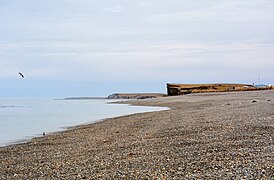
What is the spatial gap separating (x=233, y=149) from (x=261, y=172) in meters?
2.16

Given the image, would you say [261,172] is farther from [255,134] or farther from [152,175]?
[255,134]

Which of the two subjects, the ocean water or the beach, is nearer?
the beach

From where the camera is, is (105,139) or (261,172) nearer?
(261,172)

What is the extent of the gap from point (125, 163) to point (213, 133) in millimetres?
3836

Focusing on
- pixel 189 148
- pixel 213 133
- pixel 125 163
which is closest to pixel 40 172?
pixel 125 163

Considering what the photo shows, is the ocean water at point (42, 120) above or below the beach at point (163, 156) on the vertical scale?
below

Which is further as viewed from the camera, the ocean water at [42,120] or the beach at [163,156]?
the ocean water at [42,120]

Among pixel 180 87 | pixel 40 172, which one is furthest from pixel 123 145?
pixel 180 87

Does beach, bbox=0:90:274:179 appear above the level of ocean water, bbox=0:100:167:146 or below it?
above

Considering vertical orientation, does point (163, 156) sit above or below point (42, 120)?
above

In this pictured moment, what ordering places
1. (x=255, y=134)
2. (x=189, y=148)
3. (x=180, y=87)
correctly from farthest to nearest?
(x=180, y=87) → (x=255, y=134) → (x=189, y=148)

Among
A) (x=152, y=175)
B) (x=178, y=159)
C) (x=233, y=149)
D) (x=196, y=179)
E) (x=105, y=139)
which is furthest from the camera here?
(x=105, y=139)

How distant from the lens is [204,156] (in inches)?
301

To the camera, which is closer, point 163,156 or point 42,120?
point 163,156
